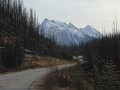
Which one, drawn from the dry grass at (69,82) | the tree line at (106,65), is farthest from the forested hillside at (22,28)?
the dry grass at (69,82)

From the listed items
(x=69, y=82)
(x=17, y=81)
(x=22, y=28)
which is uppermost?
(x=22, y=28)

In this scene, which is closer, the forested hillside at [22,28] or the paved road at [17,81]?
the paved road at [17,81]

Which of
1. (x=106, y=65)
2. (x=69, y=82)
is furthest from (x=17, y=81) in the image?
(x=106, y=65)

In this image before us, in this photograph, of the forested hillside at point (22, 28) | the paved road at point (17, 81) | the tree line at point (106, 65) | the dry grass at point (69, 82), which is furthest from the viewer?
the forested hillside at point (22, 28)

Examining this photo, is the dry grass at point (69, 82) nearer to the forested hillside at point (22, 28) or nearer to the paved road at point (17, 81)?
the paved road at point (17, 81)

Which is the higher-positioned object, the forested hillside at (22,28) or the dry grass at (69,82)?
the forested hillside at (22,28)

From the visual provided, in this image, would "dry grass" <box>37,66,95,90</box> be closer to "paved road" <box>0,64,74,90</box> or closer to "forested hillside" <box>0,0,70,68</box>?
"paved road" <box>0,64,74,90</box>

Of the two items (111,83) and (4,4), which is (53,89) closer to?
(111,83)

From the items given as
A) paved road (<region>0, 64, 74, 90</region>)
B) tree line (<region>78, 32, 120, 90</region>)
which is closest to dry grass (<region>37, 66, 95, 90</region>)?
tree line (<region>78, 32, 120, 90</region>)

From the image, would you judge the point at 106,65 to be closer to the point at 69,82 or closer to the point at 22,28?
the point at 69,82

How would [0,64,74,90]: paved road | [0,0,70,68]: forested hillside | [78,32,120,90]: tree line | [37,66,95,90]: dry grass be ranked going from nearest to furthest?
1. [78,32,120,90]: tree line
2. [37,66,95,90]: dry grass
3. [0,64,74,90]: paved road
4. [0,0,70,68]: forested hillside

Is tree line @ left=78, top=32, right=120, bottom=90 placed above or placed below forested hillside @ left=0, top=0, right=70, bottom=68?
below

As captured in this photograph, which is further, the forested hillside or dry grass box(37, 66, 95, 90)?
the forested hillside

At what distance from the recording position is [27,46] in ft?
289
